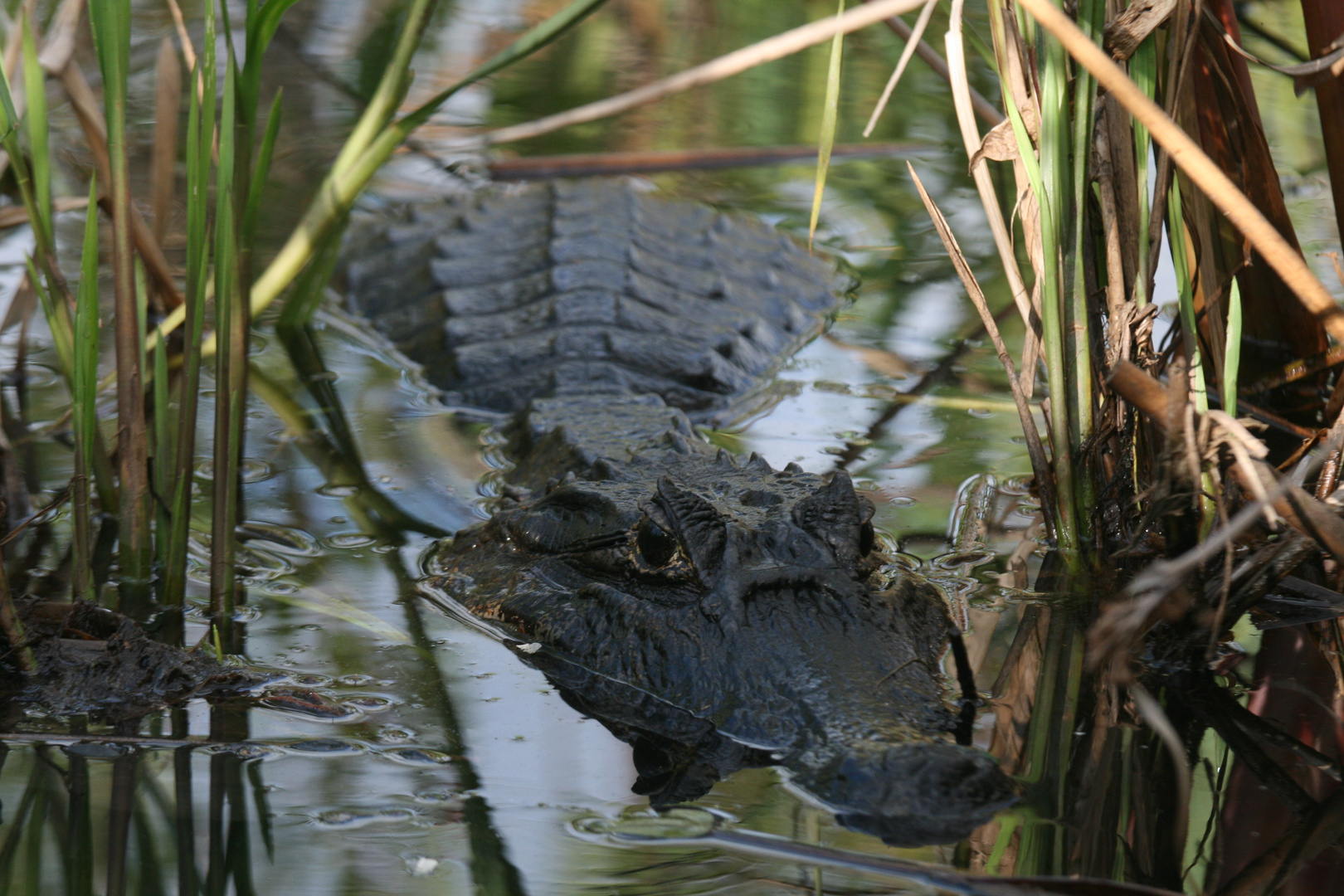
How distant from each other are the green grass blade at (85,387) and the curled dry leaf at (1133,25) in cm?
193

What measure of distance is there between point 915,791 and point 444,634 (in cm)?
125

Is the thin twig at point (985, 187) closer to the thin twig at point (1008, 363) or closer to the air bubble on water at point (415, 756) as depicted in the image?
the thin twig at point (1008, 363)

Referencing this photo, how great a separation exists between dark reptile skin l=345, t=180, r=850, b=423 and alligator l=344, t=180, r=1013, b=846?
1cm

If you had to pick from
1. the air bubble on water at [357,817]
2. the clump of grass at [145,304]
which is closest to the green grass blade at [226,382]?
the clump of grass at [145,304]

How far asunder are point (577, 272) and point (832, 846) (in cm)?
346

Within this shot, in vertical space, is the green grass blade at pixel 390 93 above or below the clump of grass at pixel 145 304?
above

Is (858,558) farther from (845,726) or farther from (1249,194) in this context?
(1249,194)

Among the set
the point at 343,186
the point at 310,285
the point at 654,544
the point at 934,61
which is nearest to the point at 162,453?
the point at 654,544

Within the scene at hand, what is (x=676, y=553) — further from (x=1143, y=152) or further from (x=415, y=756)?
(x=1143, y=152)

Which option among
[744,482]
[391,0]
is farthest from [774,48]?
[391,0]

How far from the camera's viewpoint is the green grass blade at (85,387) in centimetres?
248

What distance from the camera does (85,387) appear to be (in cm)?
251

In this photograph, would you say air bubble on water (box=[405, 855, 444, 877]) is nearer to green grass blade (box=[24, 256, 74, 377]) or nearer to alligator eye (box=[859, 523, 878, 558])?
alligator eye (box=[859, 523, 878, 558])

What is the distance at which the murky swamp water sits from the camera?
1.92 metres
